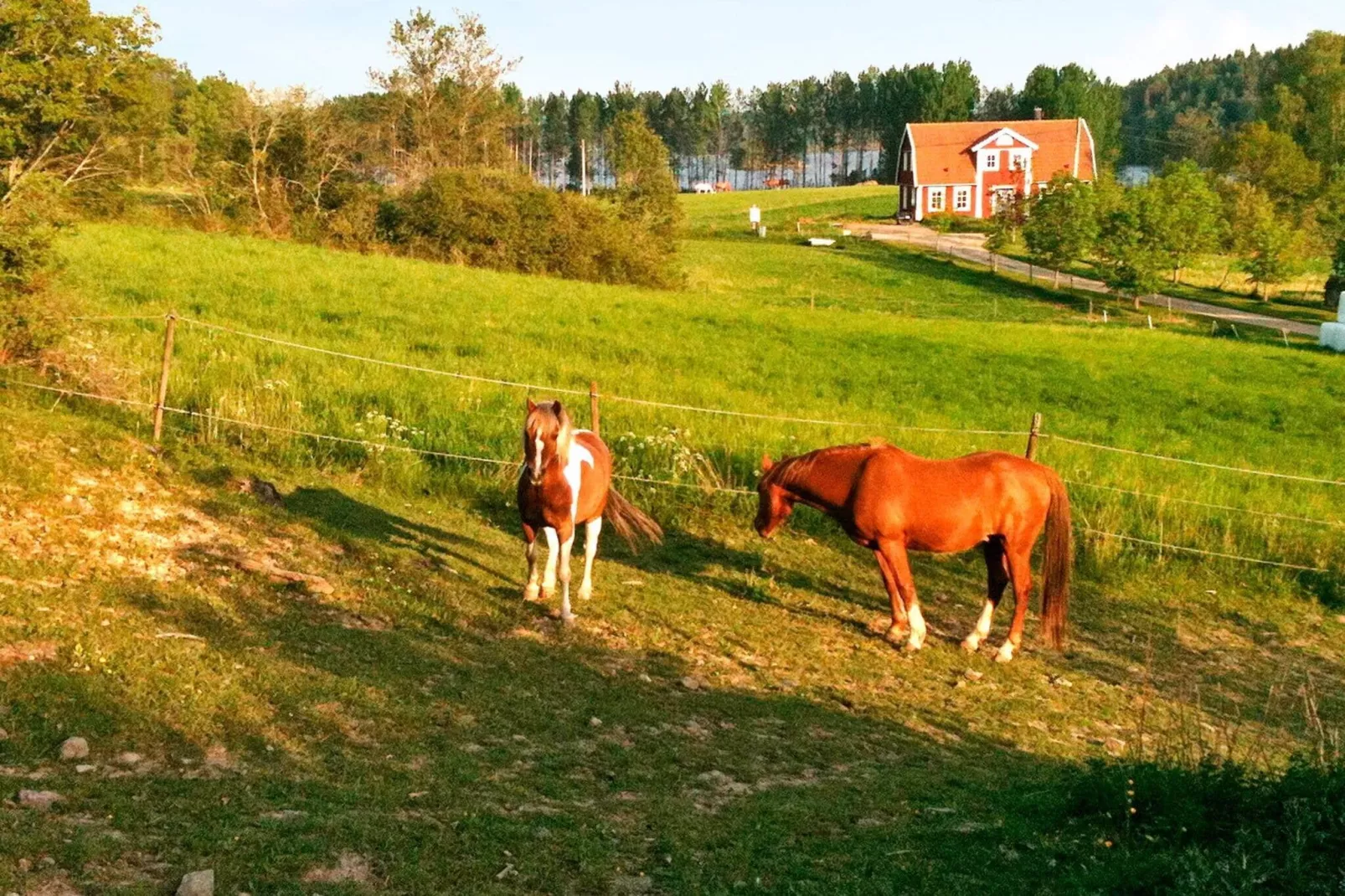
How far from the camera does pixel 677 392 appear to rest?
18.5m

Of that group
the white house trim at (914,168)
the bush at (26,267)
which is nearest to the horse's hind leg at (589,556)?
the bush at (26,267)

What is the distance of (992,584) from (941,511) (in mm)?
956

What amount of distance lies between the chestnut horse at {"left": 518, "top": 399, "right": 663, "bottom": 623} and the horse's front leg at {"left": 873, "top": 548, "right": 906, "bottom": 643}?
2371mm

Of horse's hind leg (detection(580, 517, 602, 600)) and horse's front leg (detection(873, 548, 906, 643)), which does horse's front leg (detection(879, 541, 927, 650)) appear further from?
horse's hind leg (detection(580, 517, 602, 600))

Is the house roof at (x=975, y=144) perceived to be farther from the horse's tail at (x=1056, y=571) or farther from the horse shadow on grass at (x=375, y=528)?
the horse shadow on grass at (x=375, y=528)

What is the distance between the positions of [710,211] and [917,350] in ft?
201

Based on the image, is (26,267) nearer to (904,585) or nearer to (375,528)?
(375,528)

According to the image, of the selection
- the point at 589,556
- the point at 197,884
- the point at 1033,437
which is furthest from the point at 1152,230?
the point at 197,884

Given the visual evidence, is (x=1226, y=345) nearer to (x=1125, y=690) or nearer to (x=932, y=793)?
(x=1125, y=690)

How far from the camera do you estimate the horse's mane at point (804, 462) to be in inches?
386

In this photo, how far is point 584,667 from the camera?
7859mm

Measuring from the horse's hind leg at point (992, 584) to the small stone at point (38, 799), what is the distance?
6.98 m

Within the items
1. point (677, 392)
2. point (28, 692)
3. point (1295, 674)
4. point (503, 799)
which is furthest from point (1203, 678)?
point (677, 392)

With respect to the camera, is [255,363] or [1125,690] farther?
[255,363]
